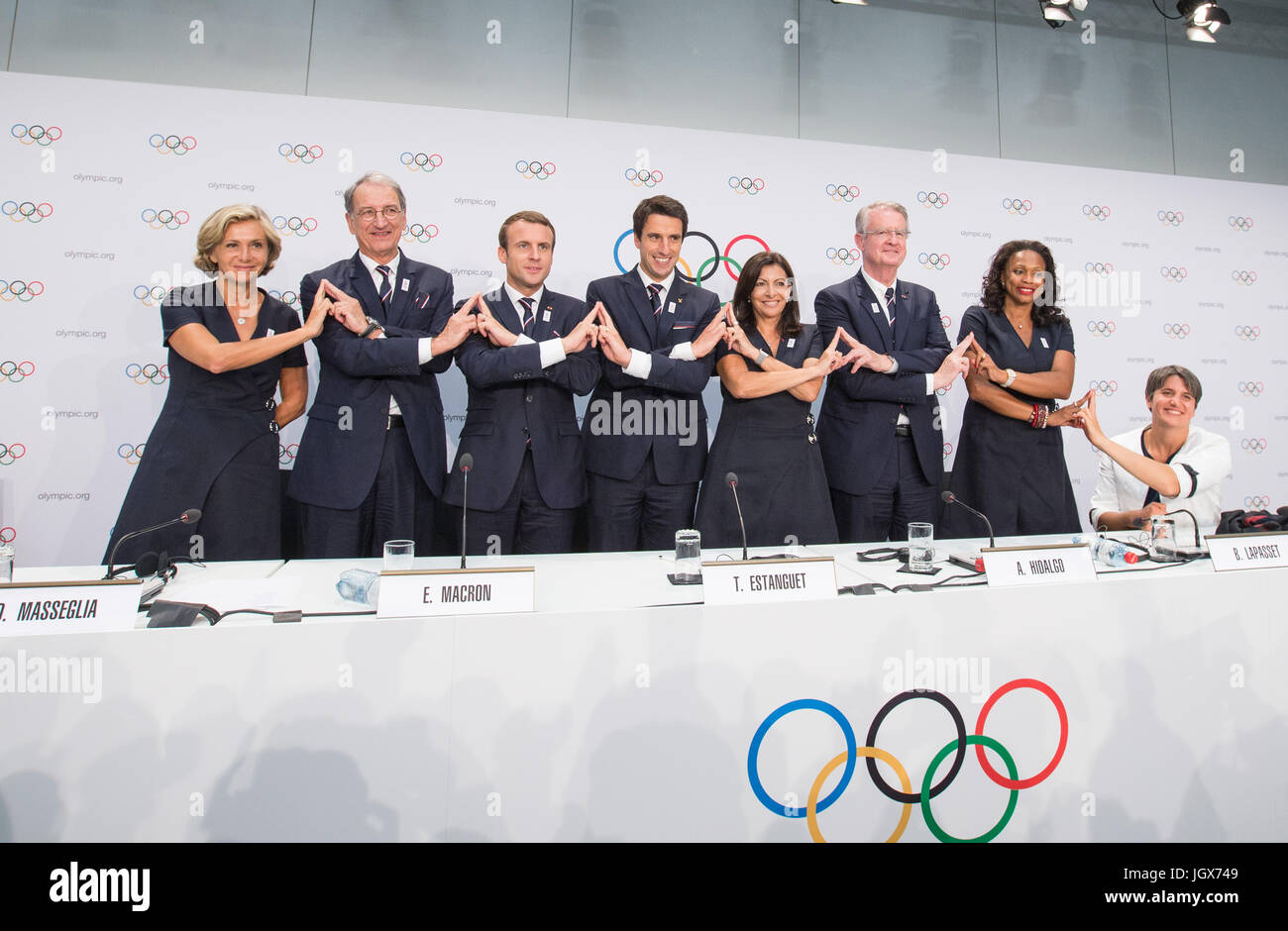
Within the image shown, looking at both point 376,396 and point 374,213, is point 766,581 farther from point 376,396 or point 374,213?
point 374,213

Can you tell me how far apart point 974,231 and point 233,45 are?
13.5 feet

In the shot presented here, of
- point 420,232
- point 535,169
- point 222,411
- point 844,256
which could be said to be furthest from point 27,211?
point 844,256

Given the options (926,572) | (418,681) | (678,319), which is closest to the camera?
(418,681)

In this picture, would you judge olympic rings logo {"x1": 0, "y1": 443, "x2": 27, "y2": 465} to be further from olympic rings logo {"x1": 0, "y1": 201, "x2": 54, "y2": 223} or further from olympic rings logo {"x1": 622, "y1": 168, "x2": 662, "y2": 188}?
olympic rings logo {"x1": 622, "y1": 168, "x2": 662, "y2": 188}

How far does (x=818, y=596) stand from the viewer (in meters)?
1.53

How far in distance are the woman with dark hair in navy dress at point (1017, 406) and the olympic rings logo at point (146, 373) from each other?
374cm

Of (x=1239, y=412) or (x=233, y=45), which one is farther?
(x=1239, y=412)

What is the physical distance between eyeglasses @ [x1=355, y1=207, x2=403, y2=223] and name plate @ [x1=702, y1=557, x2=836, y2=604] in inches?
77.9

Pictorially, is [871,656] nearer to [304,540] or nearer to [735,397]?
[735,397]

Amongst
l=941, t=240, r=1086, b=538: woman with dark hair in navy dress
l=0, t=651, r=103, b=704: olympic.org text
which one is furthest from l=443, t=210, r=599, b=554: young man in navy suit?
l=941, t=240, r=1086, b=538: woman with dark hair in navy dress

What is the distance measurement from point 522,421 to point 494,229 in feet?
4.97
